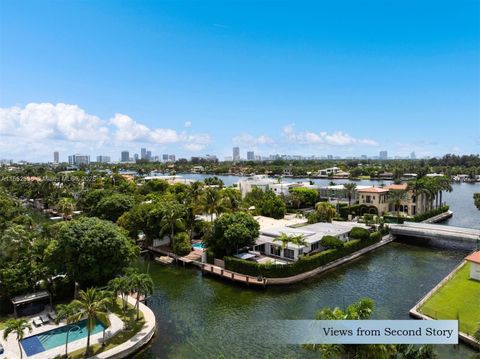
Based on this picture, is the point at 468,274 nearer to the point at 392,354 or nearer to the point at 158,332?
the point at 392,354

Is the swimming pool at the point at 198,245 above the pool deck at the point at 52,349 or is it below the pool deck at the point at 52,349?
above

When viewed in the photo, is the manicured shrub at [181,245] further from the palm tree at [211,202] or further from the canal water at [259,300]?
the palm tree at [211,202]

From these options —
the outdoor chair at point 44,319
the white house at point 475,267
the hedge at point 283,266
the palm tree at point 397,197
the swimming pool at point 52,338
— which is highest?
the palm tree at point 397,197

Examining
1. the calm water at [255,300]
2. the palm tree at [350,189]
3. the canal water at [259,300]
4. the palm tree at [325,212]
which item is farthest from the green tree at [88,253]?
the palm tree at [350,189]

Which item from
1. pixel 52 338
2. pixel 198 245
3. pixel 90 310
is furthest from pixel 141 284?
pixel 198 245

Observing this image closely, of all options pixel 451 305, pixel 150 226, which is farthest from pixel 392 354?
pixel 150 226

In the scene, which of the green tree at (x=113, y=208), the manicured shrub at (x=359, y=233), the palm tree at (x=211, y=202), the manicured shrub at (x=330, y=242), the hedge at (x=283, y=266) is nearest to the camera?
the hedge at (x=283, y=266)

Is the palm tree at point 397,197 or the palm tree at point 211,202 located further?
the palm tree at point 397,197
